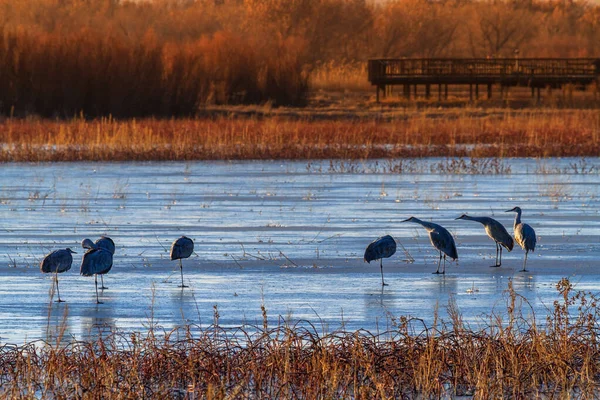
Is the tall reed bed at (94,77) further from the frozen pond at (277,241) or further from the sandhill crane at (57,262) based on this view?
the sandhill crane at (57,262)

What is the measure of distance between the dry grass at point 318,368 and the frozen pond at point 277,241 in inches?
27.5

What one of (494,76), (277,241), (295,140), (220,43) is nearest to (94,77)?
(220,43)

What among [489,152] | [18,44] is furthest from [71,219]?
[18,44]

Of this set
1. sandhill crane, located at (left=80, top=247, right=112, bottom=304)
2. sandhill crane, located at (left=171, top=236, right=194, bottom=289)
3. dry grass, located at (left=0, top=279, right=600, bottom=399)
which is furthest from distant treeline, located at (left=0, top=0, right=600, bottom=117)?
dry grass, located at (left=0, top=279, right=600, bottom=399)

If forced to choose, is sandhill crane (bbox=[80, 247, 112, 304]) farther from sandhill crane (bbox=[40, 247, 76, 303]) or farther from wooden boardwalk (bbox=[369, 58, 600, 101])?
wooden boardwalk (bbox=[369, 58, 600, 101])

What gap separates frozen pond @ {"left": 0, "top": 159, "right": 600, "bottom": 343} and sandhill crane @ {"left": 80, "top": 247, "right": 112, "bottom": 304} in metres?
0.29

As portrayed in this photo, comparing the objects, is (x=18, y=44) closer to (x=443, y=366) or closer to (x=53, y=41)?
(x=53, y=41)

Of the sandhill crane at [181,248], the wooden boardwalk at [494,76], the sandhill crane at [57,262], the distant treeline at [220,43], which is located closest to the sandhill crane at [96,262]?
the sandhill crane at [57,262]

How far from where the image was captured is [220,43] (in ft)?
198

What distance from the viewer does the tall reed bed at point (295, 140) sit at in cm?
3200

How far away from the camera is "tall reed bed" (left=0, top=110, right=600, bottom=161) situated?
105 ft

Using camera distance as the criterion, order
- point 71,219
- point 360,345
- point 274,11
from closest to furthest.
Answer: point 360,345 → point 71,219 → point 274,11

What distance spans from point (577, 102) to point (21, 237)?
4334cm

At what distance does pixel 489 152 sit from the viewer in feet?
107
